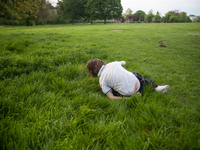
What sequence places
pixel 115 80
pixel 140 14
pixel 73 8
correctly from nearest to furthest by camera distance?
pixel 115 80
pixel 73 8
pixel 140 14

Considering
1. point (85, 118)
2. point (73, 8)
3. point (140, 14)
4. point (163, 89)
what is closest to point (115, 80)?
point (85, 118)

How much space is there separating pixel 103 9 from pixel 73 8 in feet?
43.0

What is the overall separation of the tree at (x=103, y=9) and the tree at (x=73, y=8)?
4565 millimetres

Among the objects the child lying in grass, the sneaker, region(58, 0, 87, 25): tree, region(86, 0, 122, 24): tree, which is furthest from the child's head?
region(58, 0, 87, 25): tree

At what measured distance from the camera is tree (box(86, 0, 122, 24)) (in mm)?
43406

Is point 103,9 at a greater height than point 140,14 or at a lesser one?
lesser

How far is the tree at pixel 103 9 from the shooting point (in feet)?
142

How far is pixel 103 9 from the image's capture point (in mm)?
43781

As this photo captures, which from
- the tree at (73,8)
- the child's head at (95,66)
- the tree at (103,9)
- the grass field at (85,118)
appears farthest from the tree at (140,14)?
the child's head at (95,66)

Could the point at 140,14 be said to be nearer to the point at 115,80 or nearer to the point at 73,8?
the point at 73,8

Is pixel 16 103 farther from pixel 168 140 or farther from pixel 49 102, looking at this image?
pixel 168 140

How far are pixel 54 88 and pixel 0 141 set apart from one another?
1.24m

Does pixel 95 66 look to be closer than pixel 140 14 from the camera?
Yes

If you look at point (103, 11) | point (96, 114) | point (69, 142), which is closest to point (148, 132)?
point (96, 114)
